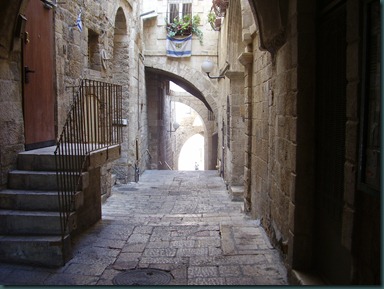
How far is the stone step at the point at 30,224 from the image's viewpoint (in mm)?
4199

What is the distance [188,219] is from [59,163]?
250 cm

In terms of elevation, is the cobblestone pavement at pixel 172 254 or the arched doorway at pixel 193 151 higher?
the cobblestone pavement at pixel 172 254

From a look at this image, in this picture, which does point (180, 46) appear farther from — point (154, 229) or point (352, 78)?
point (352, 78)

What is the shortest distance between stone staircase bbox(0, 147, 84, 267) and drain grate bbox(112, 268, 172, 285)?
Answer: 0.68m

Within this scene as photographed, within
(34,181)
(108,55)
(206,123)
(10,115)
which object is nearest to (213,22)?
(108,55)

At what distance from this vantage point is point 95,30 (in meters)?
8.16

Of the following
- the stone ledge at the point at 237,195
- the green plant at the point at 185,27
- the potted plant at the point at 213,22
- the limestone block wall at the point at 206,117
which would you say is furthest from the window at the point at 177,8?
the stone ledge at the point at 237,195

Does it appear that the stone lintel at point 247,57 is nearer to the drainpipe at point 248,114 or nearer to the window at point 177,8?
the drainpipe at point 248,114

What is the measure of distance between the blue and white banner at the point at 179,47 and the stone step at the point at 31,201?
10.4 meters

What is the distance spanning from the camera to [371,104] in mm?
2238

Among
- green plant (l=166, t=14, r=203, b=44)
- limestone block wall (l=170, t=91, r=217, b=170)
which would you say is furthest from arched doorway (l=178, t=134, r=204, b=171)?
green plant (l=166, t=14, r=203, b=44)

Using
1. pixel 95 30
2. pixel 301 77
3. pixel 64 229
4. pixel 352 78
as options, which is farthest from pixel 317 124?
pixel 95 30

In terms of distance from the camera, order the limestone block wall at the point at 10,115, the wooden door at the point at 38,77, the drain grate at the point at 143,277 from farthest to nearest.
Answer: the wooden door at the point at 38,77 < the limestone block wall at the point at 10,115 < the drain grate at the point at 143,277

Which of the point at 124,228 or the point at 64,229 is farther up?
the point at 64,229
